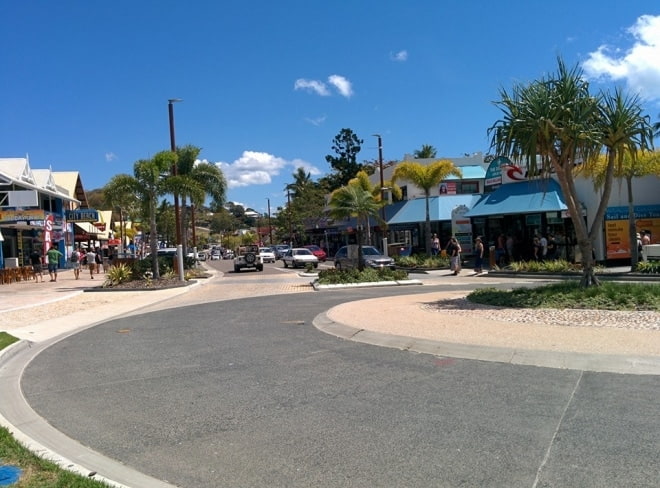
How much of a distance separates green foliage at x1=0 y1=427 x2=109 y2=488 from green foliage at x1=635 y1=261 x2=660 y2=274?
70.9ft

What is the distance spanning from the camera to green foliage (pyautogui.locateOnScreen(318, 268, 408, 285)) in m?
22.2

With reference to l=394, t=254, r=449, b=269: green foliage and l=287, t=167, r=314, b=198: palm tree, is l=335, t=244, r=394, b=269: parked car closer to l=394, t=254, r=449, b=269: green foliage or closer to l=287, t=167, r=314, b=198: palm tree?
l=394, t=254, r=449, b=269: green foliage

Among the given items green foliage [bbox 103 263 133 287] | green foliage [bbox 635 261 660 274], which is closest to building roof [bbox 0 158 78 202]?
green foliage [bbox 103 263 133 287]

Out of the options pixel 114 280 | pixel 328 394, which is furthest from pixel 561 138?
pixel 114 280

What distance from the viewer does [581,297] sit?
480 inches

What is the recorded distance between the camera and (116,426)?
580 cm

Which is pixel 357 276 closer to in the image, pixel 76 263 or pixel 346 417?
pixel 346 417

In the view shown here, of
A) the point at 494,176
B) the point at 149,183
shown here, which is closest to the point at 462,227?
the point at 494,176

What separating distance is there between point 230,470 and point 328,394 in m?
2.14

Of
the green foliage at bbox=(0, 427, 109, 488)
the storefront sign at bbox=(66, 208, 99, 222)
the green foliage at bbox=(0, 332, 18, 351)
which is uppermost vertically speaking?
the storefront sign at bbox=(66, 208, 99, 222)

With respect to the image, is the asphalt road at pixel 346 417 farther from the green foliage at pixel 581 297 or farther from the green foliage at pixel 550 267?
the green foliage at pixel 550 267

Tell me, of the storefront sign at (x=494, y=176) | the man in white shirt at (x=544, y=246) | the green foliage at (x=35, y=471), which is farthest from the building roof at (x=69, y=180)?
the green foliage at (x=35, y=471)

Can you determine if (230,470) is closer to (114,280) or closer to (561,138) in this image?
(561,138)

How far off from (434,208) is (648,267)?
1750 centimetres
